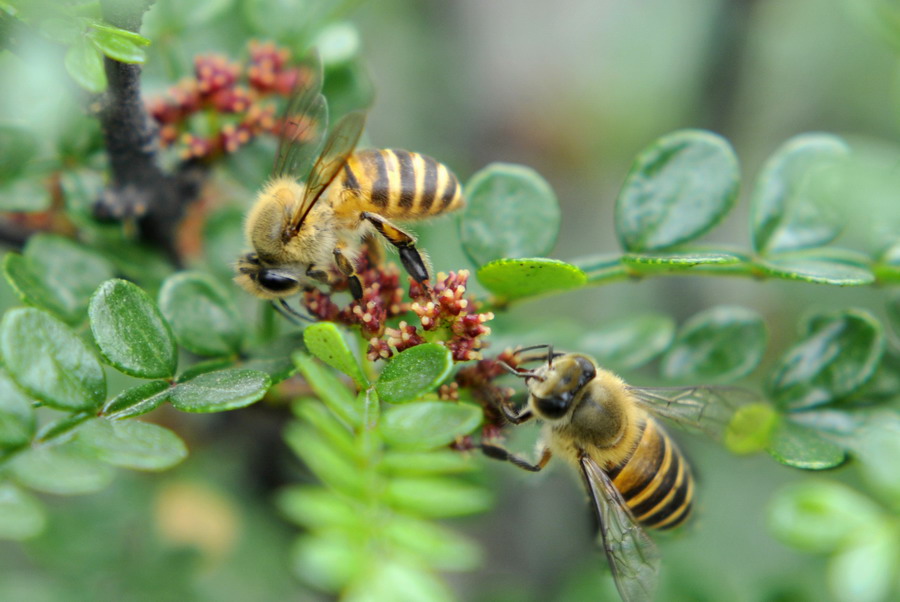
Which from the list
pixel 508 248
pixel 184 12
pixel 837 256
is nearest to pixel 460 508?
pixel 508 248

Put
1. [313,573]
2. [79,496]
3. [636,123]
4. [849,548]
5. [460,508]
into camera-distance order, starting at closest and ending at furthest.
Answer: [849,548] → [460,508] → [313,573] → [79,496] → [636,123]

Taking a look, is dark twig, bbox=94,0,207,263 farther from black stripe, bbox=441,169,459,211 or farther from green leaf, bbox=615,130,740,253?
green leaf, bbox=615,130,740,253

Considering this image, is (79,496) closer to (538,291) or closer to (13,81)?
(13,81)

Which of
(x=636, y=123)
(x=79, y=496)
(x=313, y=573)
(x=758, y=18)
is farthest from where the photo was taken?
(x=636, y=123)

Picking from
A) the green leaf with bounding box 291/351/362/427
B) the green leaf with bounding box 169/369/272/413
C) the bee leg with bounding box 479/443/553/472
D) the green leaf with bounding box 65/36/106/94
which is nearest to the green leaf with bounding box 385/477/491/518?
the bee leg with bounding box 479/443/553/472

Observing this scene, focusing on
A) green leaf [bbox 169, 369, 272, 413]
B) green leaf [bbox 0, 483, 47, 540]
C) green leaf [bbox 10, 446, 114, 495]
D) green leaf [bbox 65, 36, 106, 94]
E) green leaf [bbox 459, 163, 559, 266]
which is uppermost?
green leaf [bbox 65, 36, 106, 94]
